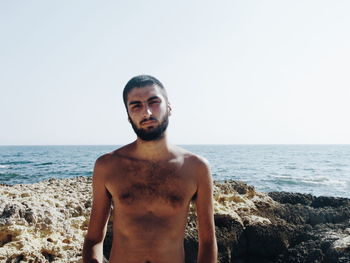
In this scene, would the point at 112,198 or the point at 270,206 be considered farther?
the point at 270,206

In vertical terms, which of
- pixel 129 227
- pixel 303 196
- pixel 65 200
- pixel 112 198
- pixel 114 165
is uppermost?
pixel 114 165

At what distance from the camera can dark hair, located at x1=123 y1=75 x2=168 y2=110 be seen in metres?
2.19

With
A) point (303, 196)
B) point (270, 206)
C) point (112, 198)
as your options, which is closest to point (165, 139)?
point (112, 198)

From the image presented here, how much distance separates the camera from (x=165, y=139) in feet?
7.36

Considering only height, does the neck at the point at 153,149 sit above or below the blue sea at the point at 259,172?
above

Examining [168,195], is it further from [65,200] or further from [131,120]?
[65,200]

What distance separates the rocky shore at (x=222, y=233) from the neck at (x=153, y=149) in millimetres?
2454

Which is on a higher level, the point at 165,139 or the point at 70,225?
the point at 165,139

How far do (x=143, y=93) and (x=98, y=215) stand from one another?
88cm

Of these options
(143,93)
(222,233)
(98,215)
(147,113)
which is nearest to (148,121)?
(147,113)

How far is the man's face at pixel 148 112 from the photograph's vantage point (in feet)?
6.81

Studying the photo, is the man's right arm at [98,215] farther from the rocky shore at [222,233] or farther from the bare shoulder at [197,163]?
the rocky shore at [222,233]

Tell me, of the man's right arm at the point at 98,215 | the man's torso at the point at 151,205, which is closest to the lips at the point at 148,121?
the man's torso at the point at 151,205

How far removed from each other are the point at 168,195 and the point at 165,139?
383mm
